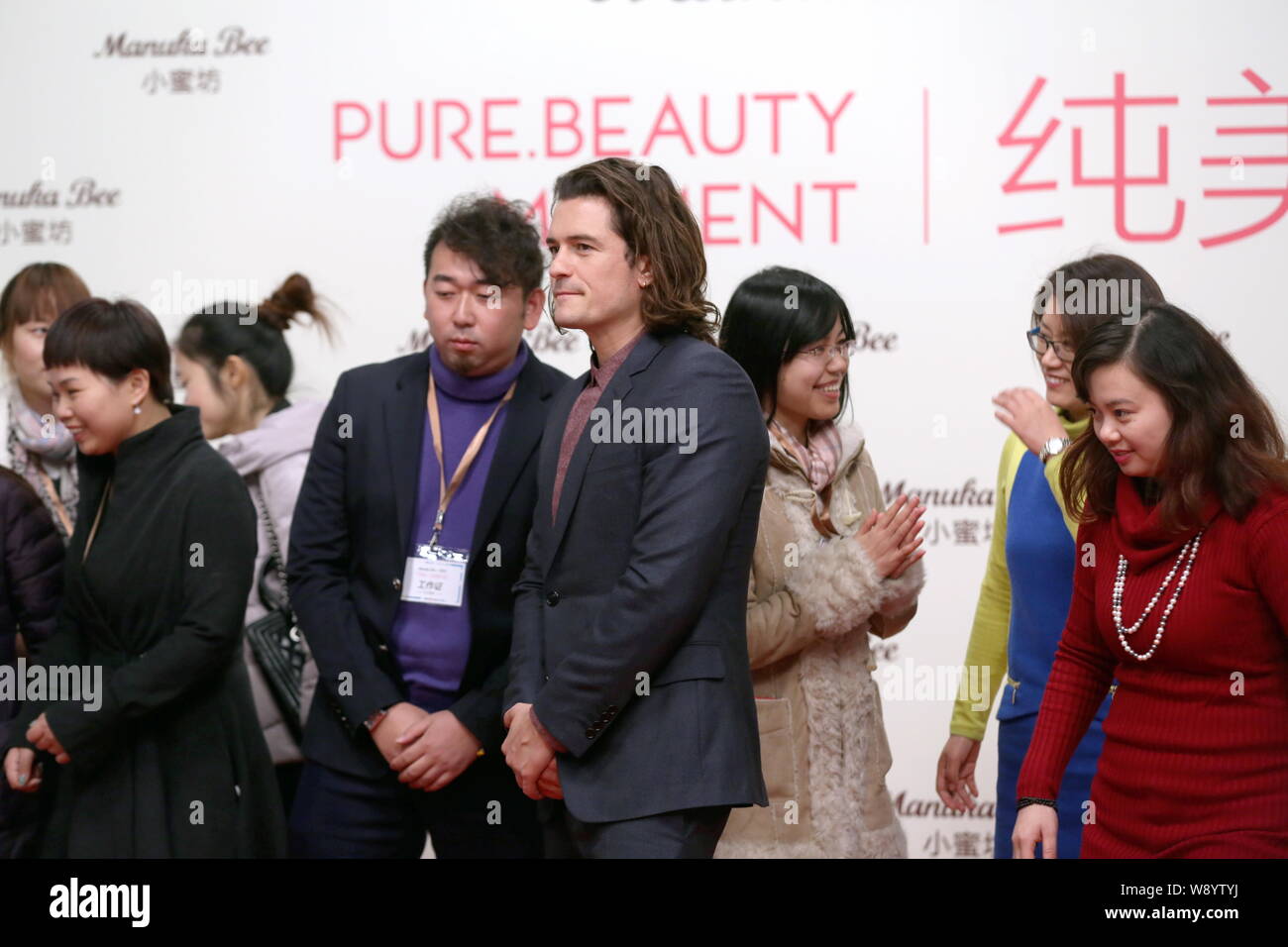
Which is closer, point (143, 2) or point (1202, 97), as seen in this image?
point (1202, 97)

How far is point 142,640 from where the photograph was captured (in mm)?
2678

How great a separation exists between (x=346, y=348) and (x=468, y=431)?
120 cm

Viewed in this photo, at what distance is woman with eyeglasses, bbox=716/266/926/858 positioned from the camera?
2.52 meters

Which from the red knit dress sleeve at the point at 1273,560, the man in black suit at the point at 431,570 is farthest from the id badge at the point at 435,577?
the red knit dress sleeve at the point at 1273,560

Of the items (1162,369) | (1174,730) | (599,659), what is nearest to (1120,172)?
(1162,369)

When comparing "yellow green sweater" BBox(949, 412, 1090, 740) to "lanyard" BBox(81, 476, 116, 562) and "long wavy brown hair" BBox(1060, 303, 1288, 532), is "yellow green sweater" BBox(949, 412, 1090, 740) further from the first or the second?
"lanyard" BBox(81, 476, 116, 562)

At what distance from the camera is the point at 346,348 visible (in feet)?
12.4

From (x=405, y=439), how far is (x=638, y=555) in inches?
31.7

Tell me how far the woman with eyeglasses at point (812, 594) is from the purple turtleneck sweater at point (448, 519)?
51 centimetres

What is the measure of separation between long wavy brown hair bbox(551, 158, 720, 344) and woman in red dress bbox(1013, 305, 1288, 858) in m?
0.63

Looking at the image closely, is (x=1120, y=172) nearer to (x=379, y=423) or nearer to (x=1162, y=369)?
(x=1162, y=369)

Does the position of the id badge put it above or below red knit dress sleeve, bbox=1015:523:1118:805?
above

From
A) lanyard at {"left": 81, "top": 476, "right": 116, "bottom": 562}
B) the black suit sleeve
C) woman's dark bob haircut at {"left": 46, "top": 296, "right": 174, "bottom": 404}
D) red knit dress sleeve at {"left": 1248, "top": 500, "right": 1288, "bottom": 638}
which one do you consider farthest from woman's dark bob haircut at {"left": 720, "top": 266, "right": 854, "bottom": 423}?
lanyard at {"left": 81, "top": 476, "right": 116, "bottom": 562}

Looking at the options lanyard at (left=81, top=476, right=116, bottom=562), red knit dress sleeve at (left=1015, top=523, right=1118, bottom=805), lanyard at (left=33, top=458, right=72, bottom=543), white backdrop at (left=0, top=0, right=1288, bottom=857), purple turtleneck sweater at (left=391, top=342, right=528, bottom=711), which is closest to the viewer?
red knit dress sleeve at (left=1015, top=523, right=1118, bottom=805)
